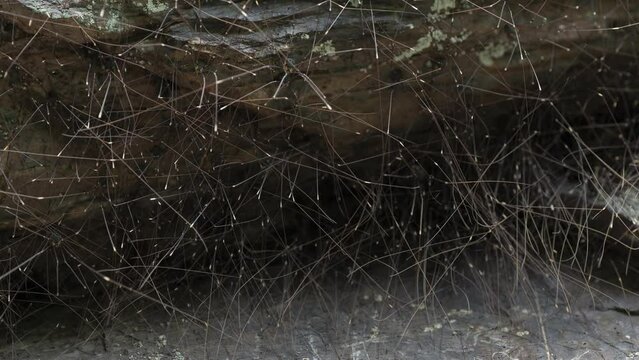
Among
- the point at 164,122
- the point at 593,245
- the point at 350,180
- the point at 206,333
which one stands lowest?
the point at 206,333

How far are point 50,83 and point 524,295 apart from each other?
1030mm

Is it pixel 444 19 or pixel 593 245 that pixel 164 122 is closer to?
pixel 444 19

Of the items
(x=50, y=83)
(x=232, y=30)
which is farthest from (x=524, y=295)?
(x=50, y=83)

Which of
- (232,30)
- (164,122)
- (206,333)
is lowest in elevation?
(206,333)

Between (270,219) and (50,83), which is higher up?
(50,83)

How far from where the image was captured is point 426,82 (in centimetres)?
140

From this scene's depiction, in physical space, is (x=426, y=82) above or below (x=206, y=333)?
above

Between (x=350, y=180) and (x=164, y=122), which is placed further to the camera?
(x=350, y=180)

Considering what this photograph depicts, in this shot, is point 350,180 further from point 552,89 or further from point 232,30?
point 552,89

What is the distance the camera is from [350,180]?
146cm

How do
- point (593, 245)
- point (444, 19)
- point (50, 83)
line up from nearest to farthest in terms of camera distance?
1. point (50, 83)
2. point (444, 19)
3. point (593, 245)

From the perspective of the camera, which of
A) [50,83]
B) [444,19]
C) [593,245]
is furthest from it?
[593,245]

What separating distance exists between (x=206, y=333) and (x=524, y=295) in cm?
66

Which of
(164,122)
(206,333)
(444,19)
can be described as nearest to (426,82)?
(444,19)
